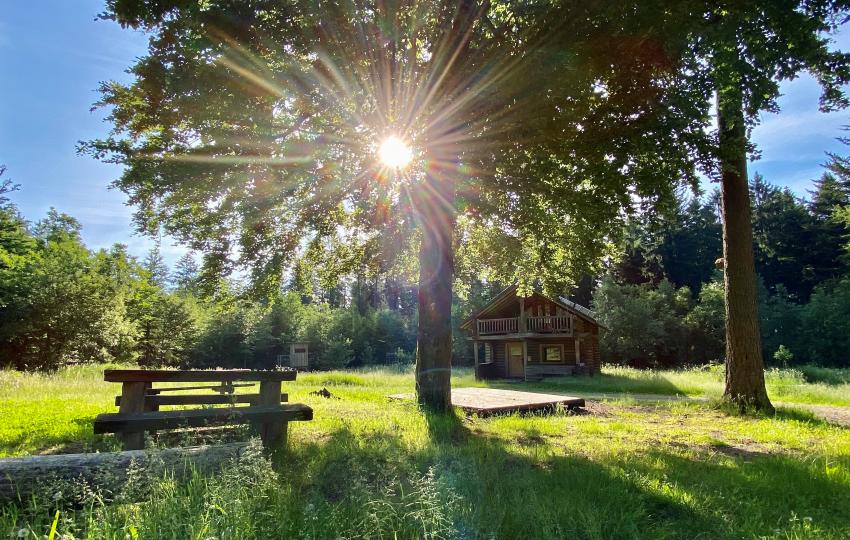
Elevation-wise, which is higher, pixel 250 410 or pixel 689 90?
pixel 689 90

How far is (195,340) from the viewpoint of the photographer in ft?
126

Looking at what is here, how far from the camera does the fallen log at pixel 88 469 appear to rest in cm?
334

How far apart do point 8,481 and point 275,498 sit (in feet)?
6.05

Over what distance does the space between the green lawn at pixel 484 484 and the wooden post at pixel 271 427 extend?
280 millimetres

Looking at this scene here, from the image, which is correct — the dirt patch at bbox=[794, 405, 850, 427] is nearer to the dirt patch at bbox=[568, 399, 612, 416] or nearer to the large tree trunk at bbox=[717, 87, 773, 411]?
the large tree trunk at bbox=[717, 87, 773, 411]

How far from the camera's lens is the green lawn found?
312 cm

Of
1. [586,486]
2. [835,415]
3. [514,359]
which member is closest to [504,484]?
[586,486]

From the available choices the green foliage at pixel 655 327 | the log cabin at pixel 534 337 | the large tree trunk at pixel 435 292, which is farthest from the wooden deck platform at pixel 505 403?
the green foliage at pixel 655 327

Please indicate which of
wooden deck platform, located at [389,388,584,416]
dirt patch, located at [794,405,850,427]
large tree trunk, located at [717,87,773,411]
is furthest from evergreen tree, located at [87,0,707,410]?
dirt patch, located at [794,405,850,427]

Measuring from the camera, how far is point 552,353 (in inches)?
1294

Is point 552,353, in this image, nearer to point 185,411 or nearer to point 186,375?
point 186,375

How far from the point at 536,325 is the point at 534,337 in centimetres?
79

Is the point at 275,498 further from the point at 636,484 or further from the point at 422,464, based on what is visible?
the point at 636,484

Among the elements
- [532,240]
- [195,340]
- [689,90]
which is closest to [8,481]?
[689,90]
